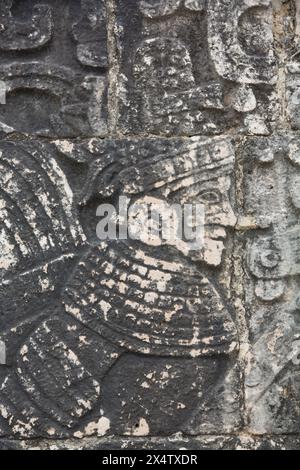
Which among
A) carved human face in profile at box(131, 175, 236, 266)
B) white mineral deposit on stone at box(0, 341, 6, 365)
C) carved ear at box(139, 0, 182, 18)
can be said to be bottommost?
white mineral deposit on stone at box(0, 341, 6, 365)

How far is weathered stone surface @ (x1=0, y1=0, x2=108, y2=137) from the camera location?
3.08 meters

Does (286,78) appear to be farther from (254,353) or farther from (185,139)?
(254,353)

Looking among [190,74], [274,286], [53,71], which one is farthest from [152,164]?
[274,286]

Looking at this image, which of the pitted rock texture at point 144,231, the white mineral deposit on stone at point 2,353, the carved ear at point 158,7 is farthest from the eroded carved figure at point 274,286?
the white mineral deposit on stone at point 2,353

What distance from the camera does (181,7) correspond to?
3.12m

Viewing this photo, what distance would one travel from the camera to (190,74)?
3.12 metres

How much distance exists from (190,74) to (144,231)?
635 mm

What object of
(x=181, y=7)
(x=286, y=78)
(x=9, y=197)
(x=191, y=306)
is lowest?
(x=191, y=306)

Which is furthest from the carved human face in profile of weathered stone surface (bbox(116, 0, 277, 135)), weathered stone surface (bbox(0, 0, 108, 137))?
weathered stone surface (bbox(0, 0, 108, 137))

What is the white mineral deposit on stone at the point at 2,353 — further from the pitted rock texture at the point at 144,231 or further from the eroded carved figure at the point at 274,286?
the eroded carved figure at the point at 274,286

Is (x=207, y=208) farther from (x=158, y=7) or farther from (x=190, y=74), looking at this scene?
(x=158, y=7)

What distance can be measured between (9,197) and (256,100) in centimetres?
102

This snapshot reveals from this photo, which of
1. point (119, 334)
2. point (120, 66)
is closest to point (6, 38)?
point (120, 66)

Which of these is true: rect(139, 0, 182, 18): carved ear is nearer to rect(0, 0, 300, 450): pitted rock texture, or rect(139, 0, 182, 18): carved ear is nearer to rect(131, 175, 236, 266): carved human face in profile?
rect(0, 0, 300, 450): pitted rock texture
